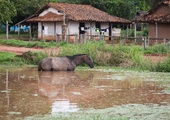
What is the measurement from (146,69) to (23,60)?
7.30 meters

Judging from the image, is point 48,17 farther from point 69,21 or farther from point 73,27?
point 73,27

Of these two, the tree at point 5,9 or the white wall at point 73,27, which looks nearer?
the tree at point 5,9

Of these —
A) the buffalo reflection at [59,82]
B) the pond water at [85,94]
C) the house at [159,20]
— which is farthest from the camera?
the house at [159,20]

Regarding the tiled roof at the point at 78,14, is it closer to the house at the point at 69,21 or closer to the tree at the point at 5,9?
the house at the point at 69,21

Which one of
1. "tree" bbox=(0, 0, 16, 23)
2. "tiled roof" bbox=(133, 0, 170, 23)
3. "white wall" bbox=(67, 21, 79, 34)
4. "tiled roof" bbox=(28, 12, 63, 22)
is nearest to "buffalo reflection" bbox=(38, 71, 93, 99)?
"tree" bbox=(0, 0, 16, 23)

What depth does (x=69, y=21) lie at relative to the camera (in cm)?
5078

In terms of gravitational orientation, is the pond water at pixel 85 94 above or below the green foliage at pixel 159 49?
below

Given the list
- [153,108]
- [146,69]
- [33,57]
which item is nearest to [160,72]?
[146,69]

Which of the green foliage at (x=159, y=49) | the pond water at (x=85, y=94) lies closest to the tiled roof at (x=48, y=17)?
the green foliage at (x=159, y=49)

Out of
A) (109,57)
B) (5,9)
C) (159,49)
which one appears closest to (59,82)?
(109,57)

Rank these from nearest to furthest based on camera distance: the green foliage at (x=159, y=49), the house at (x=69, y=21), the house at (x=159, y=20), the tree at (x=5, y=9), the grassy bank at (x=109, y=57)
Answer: the grassy bank at (x=109, y=57) → the green foliage at (x=159, y=49) → the tree at (x=5, y=9) → the house at (x=159, y=20) → the house at (x=69, y=21)

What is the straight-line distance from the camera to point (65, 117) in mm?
10273

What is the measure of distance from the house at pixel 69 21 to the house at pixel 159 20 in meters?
9.71

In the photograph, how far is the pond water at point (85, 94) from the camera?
11.0 m
